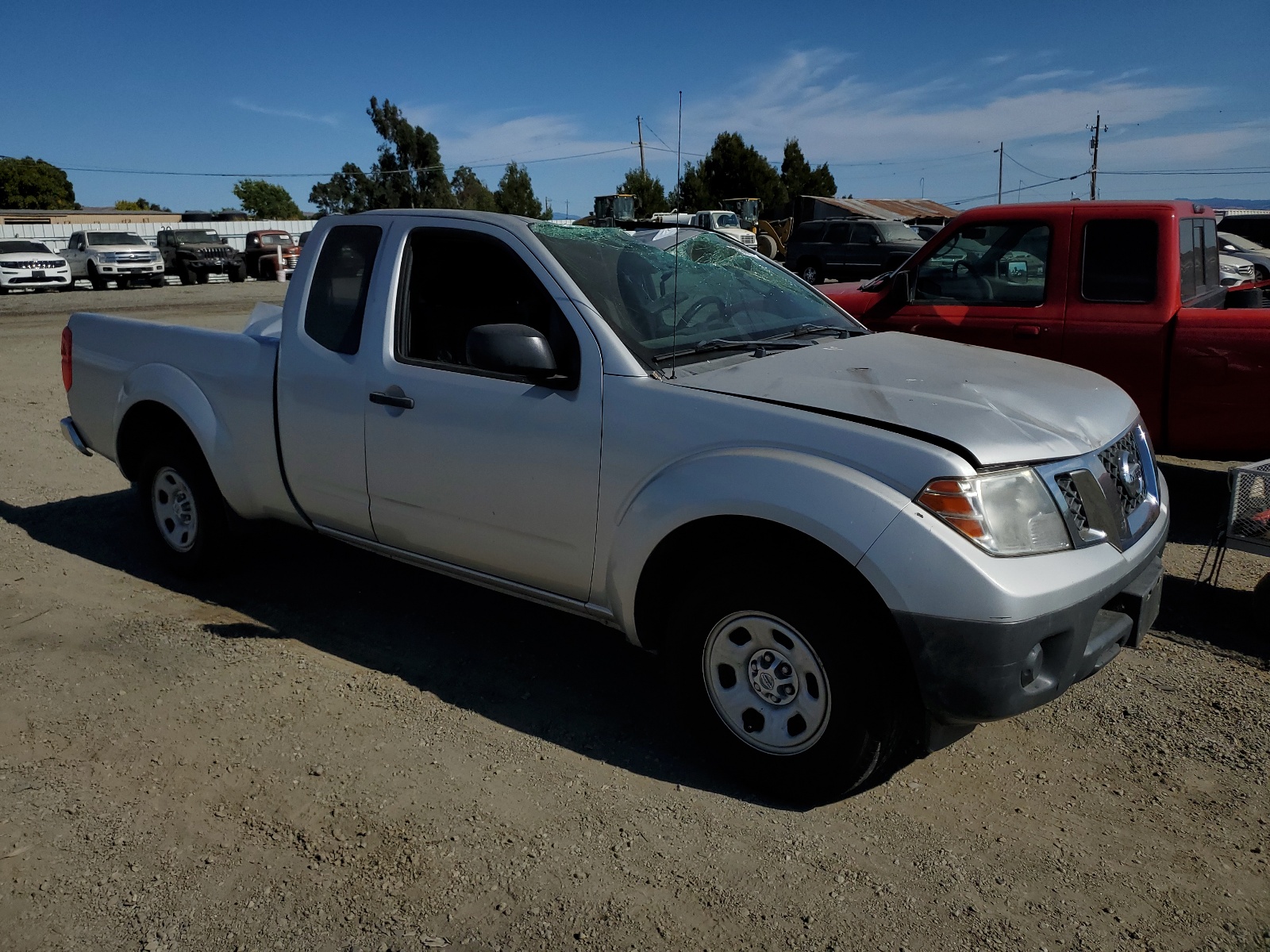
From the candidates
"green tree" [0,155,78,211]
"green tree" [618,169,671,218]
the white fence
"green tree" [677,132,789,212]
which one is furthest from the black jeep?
"green tree" [0,155,78,211]

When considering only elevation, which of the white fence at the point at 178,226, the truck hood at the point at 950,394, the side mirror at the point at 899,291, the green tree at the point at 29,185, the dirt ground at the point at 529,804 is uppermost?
the green tree at the point at 29,185

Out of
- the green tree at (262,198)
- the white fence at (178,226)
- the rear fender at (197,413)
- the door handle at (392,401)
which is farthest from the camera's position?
the green tree at (262,198)

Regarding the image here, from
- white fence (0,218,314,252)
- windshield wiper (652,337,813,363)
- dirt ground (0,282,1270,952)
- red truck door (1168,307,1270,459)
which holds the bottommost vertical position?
dirt ground (0,282,1270,952)

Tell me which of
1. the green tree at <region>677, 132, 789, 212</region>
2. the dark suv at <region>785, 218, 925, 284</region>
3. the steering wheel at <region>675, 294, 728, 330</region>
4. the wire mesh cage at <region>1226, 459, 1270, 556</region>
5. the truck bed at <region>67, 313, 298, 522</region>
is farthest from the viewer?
the green tree at <region>677, 132, 789, 212</region>

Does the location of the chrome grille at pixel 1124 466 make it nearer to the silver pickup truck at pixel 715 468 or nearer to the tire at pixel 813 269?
the silver pickup truck at pixel 715 468

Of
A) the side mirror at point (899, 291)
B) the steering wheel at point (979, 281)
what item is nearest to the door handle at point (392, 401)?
the side mirror at point (899, 291)

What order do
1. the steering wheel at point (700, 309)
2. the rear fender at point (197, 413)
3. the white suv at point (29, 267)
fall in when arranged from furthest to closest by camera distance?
the white suv at point (29, 267)
the rear fender at point (197, 413)
the steering wheel at point (700, 309)

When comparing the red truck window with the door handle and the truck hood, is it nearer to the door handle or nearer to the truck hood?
the truck hood

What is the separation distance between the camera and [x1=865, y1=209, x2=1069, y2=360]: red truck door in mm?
6180

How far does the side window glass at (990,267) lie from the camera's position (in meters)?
6.29

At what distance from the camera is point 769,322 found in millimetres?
4059

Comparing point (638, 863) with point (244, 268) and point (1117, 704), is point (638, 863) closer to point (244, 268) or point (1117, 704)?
point (1117, 704)

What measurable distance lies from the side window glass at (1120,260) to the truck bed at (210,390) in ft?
15.5

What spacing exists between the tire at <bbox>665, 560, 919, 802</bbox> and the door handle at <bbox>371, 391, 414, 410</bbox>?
141 cm
